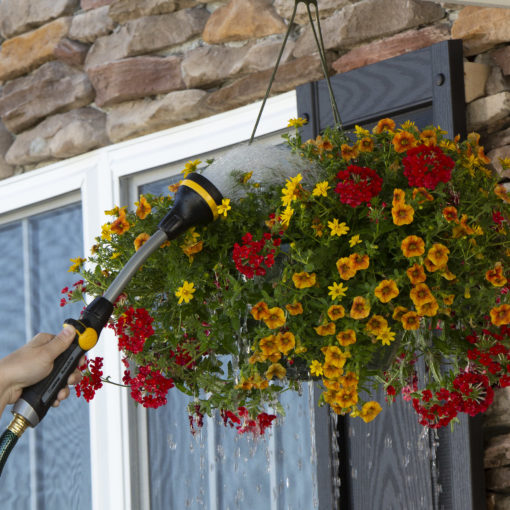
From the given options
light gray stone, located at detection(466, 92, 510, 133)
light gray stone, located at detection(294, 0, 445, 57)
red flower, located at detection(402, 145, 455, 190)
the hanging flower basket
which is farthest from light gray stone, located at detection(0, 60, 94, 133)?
red flower, located at detection(402, 145, 455, 190)

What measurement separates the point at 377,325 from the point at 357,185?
178 millimetres

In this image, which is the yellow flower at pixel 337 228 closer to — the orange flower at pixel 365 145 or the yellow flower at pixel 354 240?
the yellow flower at pixel 354 240

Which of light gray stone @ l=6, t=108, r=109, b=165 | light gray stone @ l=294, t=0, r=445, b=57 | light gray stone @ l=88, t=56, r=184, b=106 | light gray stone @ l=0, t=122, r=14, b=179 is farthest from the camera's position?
light gray stone @ l=0, t=122, r=14, b=179

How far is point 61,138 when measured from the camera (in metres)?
2.66

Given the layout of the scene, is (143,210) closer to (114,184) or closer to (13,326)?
(114,184)

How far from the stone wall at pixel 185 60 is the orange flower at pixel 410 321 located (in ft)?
2.50

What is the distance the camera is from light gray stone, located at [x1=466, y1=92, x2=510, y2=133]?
178cm

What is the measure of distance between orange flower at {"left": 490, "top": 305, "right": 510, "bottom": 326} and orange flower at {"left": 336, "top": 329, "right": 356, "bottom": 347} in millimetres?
200

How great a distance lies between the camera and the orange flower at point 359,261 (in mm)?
1058

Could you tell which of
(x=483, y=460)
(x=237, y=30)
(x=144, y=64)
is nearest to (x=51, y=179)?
(x=144, y=64)

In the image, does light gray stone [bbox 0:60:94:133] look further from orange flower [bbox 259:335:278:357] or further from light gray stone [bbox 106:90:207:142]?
orange flower [bbox 259:335:278:357]

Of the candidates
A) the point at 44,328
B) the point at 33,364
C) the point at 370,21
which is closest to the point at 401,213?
the point at 33,364

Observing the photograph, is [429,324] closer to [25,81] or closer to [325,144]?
[325,144]

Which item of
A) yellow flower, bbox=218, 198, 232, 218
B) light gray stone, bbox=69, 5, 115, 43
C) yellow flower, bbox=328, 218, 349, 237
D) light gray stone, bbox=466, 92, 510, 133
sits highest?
light gray stone, bbox=69, 5, 115, 43
